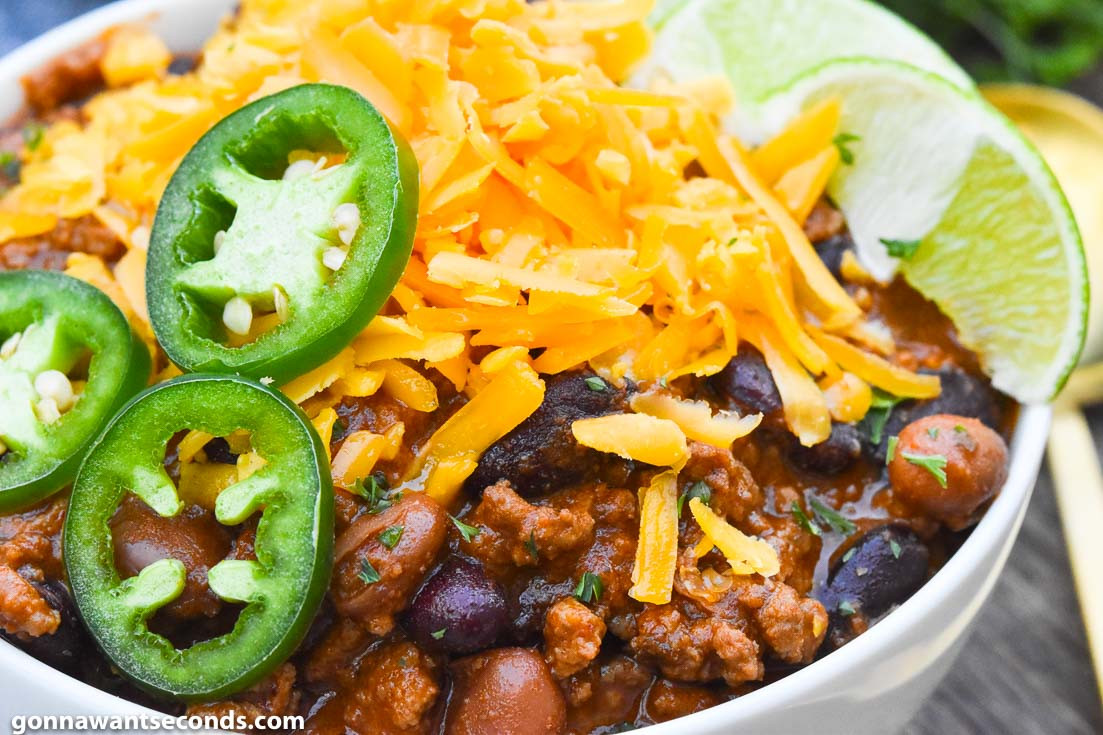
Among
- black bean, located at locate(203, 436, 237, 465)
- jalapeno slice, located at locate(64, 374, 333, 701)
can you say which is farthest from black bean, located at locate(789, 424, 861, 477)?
black bean, located at locate(203, 436, 237, 465)

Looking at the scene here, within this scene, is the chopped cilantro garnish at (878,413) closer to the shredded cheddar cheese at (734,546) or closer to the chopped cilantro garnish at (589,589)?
the shredded cheddar cheese at (734,546)

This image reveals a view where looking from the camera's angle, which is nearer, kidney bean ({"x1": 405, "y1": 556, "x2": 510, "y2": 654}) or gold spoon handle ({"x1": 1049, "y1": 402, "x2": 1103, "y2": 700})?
kidney bean ({"x1": 405, "y1": 556, "x2": 510, "y2": 654})

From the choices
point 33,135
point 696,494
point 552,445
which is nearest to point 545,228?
point 552,445

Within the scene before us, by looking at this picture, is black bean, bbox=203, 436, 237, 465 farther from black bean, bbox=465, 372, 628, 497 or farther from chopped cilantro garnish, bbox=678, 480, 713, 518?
chopped cilantro garnish, bbox=678, 480, 713, 518

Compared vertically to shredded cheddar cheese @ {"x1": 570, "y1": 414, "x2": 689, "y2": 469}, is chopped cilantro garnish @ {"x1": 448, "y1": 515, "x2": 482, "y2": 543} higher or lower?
lower

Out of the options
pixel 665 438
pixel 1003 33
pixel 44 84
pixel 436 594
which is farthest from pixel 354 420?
pixel 1003 33

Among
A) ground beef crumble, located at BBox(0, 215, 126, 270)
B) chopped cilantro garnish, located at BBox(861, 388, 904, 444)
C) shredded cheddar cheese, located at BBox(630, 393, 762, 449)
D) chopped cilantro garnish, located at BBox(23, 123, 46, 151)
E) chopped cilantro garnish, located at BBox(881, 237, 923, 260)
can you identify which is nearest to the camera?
shredded cheddar cheese, located at BBox(630, 393, 762, 449)
